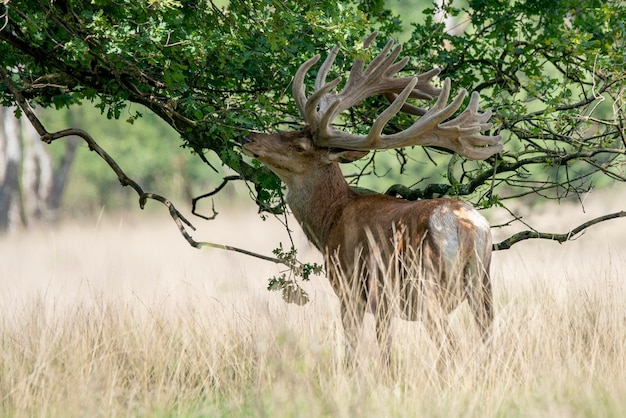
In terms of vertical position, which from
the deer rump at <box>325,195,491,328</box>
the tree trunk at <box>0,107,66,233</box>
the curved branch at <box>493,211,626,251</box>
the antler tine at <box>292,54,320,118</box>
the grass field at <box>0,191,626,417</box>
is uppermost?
the tree trunk at <box>0,107,66,233</box>

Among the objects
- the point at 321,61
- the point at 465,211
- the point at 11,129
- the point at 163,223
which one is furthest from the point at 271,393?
the point at 163,223

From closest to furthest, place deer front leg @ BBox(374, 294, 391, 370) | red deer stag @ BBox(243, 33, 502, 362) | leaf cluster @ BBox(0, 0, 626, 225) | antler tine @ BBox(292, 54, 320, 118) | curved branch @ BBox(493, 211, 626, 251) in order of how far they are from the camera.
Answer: deer front leg @ BBox(374, 294, 391, 370)
red deer stag @ BBox(243, 33, 502, 362)
leaf cluster @ BBox(0, 0, 626, 225)
antler tine @ BBox(292, 54, 320, 118)
curved branch @ BBox(493, 211, 626, 251)

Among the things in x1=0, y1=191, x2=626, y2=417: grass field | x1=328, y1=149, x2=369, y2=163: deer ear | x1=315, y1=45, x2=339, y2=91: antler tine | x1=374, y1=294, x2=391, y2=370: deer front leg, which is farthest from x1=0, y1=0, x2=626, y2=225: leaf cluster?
x1=374, y1=294, x2=391, y2=370: deer front leg

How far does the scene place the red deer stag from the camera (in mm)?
5668

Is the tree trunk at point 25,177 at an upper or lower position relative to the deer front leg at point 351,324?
upper

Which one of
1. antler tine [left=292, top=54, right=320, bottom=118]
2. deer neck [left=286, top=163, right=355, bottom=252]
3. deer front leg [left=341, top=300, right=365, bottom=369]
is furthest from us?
deer neck [left=286, top=163, right=355, bottom=252]

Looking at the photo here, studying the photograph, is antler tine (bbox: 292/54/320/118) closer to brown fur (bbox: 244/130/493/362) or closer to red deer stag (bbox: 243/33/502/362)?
red deer stag (bbox: 243/33/502/362)

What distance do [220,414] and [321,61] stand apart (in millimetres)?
3179

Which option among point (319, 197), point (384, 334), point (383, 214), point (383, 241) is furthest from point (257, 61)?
point (384, 334)

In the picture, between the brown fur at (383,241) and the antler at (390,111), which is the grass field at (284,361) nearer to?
the brown fur at (383,241)

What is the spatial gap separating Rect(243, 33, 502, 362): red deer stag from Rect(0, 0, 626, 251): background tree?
0.81ft

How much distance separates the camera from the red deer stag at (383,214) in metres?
5.67

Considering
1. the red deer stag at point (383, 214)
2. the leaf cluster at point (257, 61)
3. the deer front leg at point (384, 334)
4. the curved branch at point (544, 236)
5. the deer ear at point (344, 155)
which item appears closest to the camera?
the deer front leg at point (384, 334)

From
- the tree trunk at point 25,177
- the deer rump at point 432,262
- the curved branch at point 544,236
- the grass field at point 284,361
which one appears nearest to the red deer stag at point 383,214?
the deer rump at point 432,262
